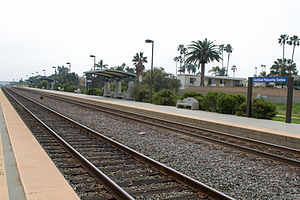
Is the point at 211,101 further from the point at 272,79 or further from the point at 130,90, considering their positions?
the point at 130,90

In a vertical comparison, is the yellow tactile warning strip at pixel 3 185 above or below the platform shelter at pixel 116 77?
below

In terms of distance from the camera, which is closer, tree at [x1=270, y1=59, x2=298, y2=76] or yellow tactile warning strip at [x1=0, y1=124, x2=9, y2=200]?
yellow tactile warning strip at [x1=0, y1=124, x2=9, y2=200]

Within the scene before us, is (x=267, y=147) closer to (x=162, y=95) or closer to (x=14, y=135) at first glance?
(x=14, y=135)

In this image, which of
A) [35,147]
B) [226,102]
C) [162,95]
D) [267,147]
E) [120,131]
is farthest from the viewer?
[162,95]

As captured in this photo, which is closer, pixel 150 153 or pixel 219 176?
pixel 219 176

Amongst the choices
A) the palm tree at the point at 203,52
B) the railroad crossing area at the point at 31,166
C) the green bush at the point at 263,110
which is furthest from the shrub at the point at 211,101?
the palm tree at the point at 203,52

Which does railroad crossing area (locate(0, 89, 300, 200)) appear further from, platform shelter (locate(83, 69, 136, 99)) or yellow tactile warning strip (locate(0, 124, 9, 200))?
platform shelter (locate(83, 69, 136, 99))

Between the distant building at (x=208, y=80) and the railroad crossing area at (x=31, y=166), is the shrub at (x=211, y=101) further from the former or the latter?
the distant building at (x=208, y=80)

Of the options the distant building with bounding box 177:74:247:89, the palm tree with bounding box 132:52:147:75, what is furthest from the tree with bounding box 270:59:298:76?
the palm tree with bounding box 132:52:147:75

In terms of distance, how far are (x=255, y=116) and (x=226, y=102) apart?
2.51m

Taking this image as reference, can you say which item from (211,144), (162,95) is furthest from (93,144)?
(162,95)

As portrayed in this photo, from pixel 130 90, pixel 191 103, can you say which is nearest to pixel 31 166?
pixel 191 103

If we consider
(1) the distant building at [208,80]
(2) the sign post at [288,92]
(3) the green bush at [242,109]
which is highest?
(1) the distant building at [208,80]

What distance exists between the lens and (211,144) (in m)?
9.15
